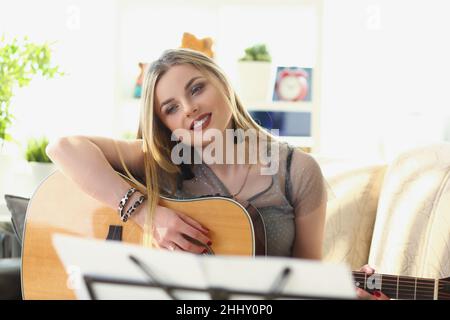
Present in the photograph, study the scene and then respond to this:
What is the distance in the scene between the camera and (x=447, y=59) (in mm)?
1271

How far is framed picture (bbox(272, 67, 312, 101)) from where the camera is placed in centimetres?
106

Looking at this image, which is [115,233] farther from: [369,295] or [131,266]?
[369,295]

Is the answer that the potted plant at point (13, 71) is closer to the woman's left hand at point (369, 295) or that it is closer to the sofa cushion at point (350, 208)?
the sofa cushion at point (350, 208)

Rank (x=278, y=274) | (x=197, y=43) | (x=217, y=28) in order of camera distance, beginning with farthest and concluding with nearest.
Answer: (x=217, y=28), (x=197, y=43), (x=278, y=274)

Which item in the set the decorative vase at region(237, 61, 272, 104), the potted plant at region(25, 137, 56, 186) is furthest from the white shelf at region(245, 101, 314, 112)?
the potted plant at region(25, 137, 56, 186)

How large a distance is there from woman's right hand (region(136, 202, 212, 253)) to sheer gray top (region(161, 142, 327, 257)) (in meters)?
0.03

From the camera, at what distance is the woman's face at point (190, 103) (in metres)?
0.92

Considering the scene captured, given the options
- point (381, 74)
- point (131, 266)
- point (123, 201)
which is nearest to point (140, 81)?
point (123, 201)

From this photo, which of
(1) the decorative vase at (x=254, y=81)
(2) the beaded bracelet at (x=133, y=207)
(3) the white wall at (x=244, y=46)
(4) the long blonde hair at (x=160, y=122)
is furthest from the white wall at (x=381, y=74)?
(2) the beaded bracelet at (x=133, y=207)

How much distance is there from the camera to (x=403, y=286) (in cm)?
90

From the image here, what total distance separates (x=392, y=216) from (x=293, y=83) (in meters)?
0.27

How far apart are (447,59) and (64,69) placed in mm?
724

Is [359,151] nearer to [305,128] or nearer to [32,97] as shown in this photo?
[305,128]

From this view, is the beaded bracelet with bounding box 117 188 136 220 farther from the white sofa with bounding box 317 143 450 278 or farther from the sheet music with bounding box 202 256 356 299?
the white sofa with bounding box 317 143 450 278
